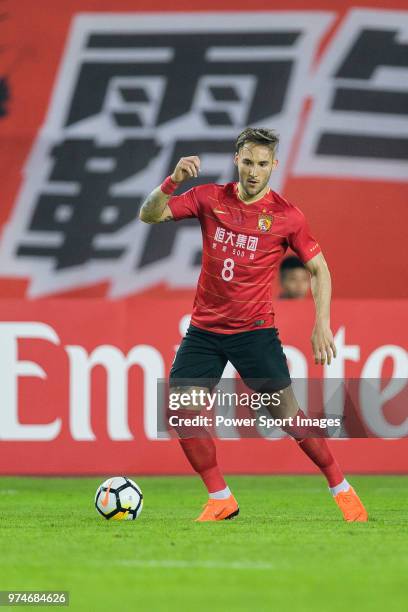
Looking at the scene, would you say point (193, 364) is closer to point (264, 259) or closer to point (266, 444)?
point (264, 259)

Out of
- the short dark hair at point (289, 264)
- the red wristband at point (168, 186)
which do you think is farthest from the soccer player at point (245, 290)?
the short dark hair at point (289, 264)

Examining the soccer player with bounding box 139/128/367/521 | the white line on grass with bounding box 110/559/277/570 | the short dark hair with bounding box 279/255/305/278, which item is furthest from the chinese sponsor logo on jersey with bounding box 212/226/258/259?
the short dark hair with bounding box 279/255/305/278

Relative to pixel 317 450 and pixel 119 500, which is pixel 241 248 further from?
pixel 119 500

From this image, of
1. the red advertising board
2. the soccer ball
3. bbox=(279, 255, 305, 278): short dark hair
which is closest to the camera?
the soccer ball

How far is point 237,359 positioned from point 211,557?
1.61 m

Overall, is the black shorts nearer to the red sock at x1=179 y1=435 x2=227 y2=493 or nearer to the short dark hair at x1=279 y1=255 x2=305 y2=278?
the red sock at x1=179 y1=435 x2=227 y2=493

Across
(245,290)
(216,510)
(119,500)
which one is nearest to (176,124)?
(245,290)

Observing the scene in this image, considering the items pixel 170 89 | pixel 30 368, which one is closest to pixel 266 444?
pixel 30 368

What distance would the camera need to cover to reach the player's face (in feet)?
21.8

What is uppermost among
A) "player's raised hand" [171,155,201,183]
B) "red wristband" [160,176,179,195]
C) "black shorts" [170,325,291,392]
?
"player's raised hand" [171,155,201,183]

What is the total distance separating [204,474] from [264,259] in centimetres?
110

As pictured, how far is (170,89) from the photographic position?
13.8 metres

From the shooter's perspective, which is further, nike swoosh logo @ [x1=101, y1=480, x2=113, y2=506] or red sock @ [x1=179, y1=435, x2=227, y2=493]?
nike swoosh logo @ [x1=101, y1=480, x2=113, y2=506]

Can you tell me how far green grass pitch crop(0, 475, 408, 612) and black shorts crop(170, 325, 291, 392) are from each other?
2.27ft
